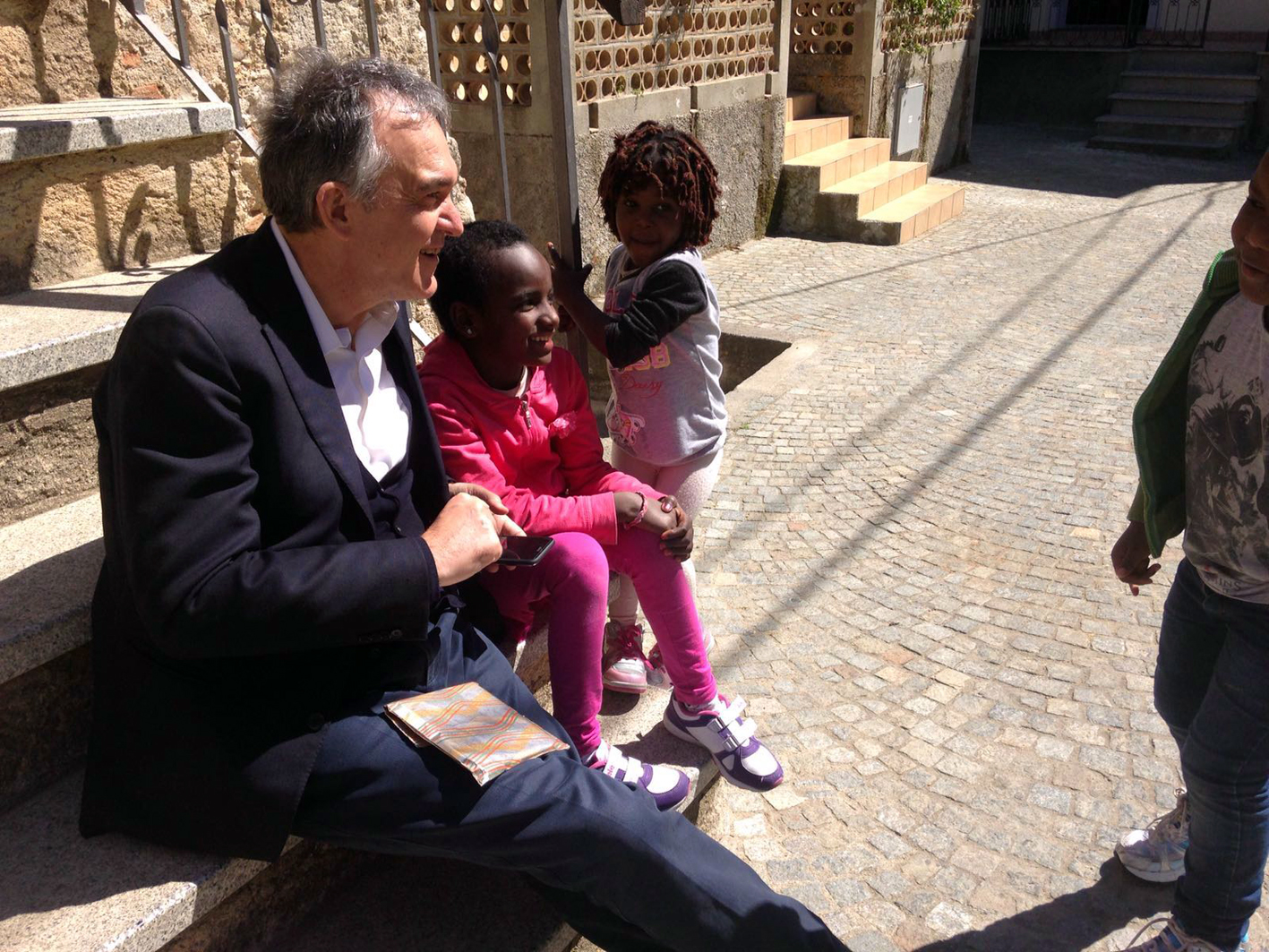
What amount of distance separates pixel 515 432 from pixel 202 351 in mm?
894

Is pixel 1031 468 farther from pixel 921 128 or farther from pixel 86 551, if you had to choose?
pixel 921 128

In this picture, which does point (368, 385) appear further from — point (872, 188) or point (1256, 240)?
point (872, 188)

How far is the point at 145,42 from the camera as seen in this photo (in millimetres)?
2977

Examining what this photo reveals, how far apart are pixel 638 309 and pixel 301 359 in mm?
1146

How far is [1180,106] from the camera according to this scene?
1445 cm

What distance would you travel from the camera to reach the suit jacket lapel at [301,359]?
178cm

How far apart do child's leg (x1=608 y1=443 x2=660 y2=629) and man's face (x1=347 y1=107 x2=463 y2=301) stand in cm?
112

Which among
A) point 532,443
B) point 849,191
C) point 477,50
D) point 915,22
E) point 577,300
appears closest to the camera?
point 532,443

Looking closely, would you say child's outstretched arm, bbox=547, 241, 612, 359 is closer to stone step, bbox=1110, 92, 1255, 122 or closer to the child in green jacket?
the child in green jacket

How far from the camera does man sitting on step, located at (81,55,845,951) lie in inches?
64.2

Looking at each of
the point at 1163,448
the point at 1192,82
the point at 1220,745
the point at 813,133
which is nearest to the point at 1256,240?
the point at 1163,448

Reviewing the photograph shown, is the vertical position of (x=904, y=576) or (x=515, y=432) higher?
(x=515, y=432)

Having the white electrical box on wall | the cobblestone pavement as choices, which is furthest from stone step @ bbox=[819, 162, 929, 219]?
the cobblestone pavement

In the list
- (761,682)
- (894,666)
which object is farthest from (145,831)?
(894,666)
